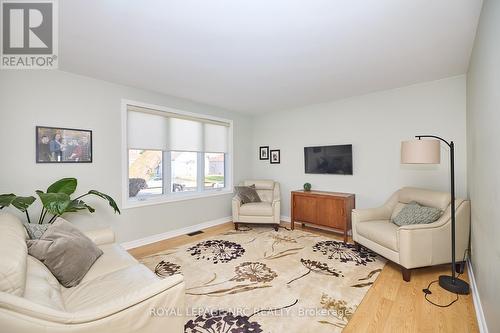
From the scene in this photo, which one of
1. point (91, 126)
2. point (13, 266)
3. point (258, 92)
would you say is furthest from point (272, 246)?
point (91, 126)

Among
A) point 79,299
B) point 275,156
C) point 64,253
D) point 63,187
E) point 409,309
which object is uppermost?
point 275,156

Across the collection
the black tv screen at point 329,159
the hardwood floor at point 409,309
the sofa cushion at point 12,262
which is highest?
the black tv screen at point 329,159

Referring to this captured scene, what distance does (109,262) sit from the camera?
187 cm

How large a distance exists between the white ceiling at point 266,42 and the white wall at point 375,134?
326 millimetres

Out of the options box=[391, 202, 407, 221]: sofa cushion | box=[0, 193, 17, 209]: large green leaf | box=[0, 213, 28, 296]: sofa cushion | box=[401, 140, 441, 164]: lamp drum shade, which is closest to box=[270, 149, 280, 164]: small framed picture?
box=[391, 202, 407, 221]: sofa cushion

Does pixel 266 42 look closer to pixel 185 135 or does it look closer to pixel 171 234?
pixel 185 135

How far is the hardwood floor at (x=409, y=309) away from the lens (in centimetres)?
174

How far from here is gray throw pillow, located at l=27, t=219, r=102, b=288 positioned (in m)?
1.54

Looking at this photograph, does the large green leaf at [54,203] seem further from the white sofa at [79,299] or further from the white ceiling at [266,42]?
the white ceiling at [266,42]

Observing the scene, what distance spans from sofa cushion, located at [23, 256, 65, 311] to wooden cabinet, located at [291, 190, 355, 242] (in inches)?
136

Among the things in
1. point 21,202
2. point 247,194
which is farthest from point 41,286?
point 247,194

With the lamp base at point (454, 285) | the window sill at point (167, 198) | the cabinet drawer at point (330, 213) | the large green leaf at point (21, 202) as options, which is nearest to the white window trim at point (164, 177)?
the window sill at point (167, 198)

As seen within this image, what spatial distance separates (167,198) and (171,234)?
627 mm

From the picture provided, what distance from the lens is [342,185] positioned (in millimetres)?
4086
